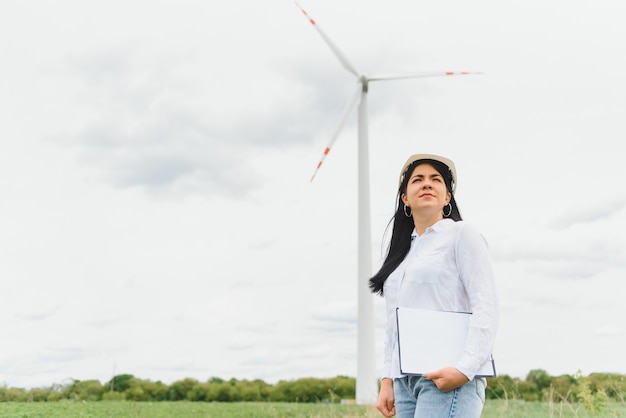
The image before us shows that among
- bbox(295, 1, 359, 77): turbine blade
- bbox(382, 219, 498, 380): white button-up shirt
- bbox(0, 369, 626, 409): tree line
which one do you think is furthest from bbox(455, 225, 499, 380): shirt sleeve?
bbox(295, 1, 359, 77): turbine blade

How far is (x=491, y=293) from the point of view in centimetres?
402

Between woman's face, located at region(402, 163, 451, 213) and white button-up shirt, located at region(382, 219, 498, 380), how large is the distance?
13 cm

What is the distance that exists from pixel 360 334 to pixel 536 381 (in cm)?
623

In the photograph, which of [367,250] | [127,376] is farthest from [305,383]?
[127,376]

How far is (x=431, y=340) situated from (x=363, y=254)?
19.1 meters

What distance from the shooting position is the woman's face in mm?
4406

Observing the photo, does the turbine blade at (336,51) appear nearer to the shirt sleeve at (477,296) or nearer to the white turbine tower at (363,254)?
the white turbine tower at (363,254)

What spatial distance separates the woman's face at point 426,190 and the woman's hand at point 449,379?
3.51 feet

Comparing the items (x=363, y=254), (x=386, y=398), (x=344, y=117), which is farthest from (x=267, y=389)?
(x=386, y=398)

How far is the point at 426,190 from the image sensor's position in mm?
4418

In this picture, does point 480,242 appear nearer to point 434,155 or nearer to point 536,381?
point 434,155

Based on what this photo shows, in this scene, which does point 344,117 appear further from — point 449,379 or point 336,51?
point 449,379

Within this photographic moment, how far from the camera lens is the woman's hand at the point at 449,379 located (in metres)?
3.81

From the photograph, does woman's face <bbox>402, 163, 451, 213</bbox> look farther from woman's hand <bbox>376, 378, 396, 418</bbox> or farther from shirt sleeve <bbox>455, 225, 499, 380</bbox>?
woman's hand <bbox>376, 378, 396, 418</bbox>
